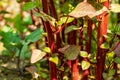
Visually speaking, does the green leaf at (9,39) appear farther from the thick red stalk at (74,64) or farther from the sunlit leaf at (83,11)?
the sunlit leaf at (83,11)

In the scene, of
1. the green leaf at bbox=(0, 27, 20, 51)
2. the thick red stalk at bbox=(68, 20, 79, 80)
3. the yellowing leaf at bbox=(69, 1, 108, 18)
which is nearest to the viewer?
the yellowing leaf at bbox=(69, 1, 108, 18)

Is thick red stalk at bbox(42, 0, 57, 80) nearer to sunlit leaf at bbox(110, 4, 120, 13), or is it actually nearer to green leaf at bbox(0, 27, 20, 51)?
sunlit leaf at bbox(110, 4, 120, 13)

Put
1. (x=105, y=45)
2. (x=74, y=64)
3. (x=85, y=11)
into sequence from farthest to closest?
(x=74, y=64), (x=105, y=45), (x=85, y=11)

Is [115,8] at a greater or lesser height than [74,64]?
greater

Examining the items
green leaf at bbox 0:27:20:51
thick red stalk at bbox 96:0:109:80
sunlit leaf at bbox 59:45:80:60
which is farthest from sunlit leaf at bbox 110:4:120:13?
green leaf at bbox 0:27:20:51

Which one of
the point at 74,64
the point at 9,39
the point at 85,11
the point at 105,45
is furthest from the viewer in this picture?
the point at 9,39

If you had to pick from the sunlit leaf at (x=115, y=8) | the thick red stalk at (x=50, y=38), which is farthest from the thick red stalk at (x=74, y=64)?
the sunlit leaf at (x=115, y=8)

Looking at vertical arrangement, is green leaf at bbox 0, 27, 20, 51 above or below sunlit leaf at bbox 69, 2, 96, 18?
below

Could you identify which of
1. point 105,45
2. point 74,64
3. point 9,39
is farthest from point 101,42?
point 9,39

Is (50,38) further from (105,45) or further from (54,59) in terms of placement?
(105,45)

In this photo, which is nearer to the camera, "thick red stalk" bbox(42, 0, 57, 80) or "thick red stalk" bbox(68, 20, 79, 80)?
"thick red stalk" bbox(42, 0, 57, 80)

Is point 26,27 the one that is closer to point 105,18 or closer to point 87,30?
point 87,30

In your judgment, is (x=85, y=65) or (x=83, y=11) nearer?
(x=83, y=11)

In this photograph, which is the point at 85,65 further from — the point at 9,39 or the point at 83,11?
the point at 9,39
